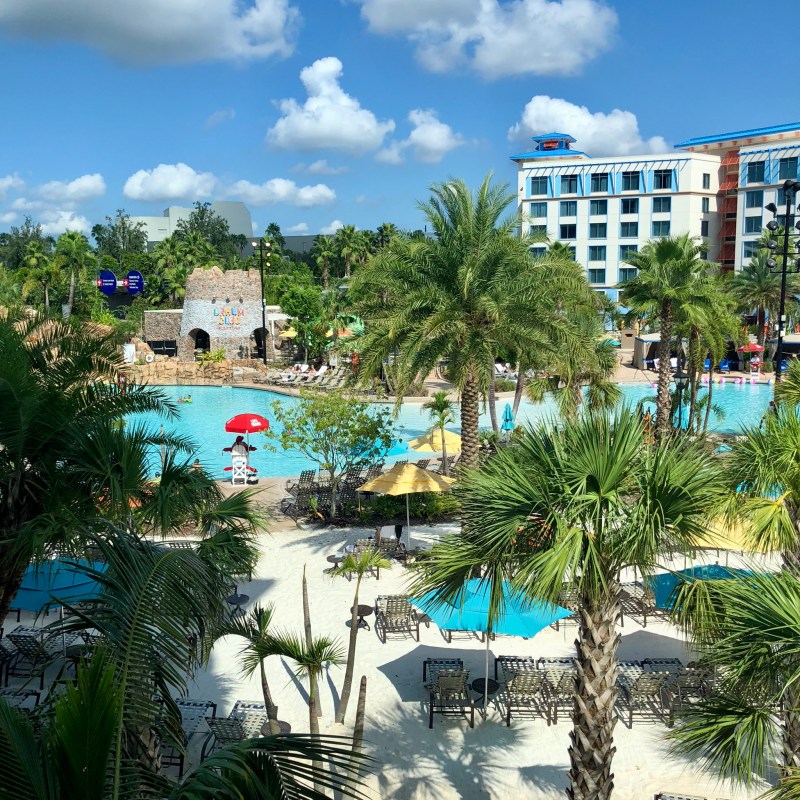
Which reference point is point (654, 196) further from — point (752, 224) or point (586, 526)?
point (586, 526)

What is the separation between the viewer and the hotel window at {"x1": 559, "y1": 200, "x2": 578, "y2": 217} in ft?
214

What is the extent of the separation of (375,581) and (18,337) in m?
8.56

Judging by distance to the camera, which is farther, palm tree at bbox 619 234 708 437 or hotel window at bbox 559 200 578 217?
hotel window at bbox 559 200 578 217

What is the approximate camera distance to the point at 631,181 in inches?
2500

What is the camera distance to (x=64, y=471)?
8.55 metres

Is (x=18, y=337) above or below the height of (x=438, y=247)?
below

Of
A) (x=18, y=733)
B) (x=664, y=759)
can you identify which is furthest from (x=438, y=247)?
(x=18, y=733)

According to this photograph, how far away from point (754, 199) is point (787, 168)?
303cm

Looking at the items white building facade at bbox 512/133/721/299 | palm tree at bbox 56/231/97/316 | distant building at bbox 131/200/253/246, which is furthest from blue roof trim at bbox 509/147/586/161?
distant building at bbox 131/200/253/246

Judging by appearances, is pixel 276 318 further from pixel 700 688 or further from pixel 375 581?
pixel 700 688

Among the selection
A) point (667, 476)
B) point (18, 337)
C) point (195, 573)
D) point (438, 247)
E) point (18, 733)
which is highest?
point (438, 247)

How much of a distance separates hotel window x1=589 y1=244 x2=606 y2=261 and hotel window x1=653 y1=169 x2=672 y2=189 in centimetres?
612

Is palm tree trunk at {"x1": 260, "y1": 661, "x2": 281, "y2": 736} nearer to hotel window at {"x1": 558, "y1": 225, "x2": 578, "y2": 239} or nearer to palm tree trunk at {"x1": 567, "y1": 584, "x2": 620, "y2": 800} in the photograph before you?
palm tree trunk at {"x1": 567, "y1": 584, "x2": 620, "y2": 800}

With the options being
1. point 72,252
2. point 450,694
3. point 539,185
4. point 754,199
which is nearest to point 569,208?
point 539,185
